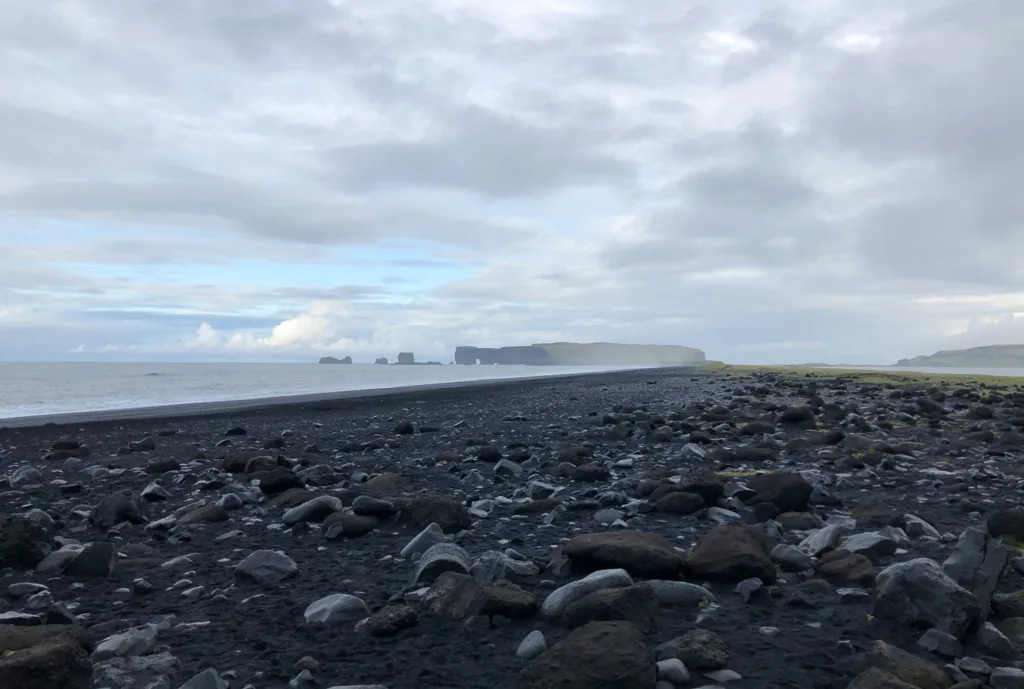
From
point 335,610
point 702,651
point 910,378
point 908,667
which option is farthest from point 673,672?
point 910,378

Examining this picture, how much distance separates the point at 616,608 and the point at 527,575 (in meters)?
1.05

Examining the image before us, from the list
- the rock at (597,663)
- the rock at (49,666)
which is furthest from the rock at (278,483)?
the rock at (597,663)

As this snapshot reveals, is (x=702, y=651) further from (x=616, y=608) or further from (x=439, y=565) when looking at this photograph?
(x=439, y=565)

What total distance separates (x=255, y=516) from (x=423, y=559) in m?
2.69

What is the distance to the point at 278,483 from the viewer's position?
7.60m

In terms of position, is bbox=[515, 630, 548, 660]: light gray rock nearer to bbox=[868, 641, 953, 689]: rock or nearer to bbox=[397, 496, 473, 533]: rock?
bbox=[868, 641, 953, 689]: rock

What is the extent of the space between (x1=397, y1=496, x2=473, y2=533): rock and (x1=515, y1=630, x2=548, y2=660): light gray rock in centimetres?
238

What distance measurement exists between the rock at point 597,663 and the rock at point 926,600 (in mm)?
1485

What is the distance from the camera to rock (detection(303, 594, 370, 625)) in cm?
400

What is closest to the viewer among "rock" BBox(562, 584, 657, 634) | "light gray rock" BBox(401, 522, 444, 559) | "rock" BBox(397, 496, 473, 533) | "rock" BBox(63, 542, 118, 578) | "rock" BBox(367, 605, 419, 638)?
"rock" BBox(562, 584, 657, 634)

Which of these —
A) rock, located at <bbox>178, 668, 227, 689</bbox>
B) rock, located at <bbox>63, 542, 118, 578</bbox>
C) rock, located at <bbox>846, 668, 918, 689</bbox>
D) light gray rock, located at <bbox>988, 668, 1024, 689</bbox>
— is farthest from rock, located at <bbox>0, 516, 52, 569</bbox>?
light gray rock, located at <bbox>988, 668, 1024, 689</bbox>

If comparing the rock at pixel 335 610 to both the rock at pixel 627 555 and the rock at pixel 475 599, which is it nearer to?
the rock at pixel 475 599

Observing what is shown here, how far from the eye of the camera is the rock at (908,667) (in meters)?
2.97

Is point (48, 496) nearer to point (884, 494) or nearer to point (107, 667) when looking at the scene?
point (107, 667)
